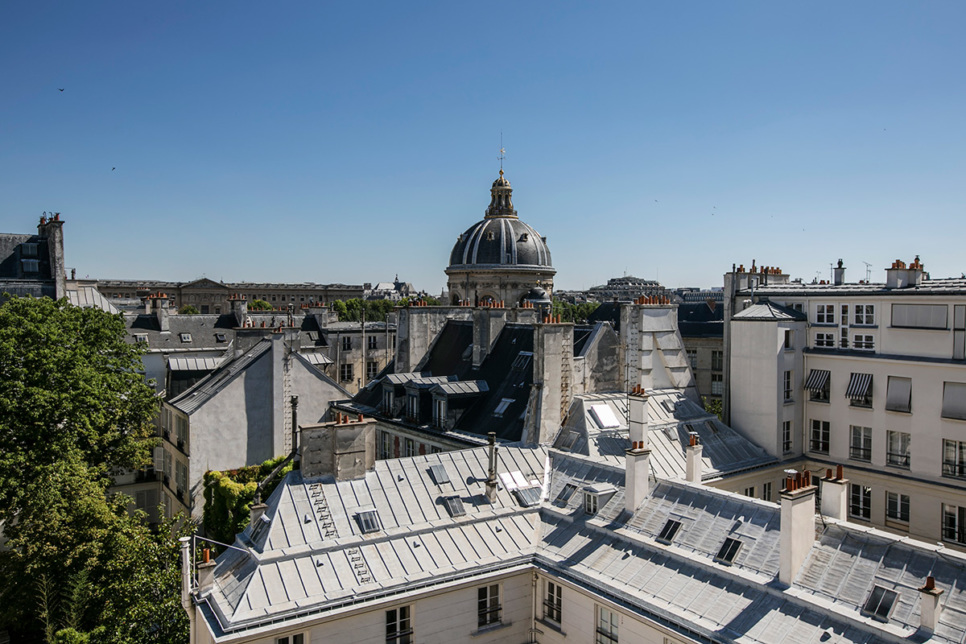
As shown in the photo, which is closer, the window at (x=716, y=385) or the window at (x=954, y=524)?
the window at (x=954, y=524)

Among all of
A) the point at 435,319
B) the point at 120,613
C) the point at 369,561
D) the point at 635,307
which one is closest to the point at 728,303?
the point at 635,307

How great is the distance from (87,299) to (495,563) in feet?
143

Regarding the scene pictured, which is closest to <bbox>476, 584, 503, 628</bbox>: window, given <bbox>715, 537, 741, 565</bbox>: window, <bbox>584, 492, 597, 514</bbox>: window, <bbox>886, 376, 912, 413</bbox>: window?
<bbox>584, 492, 597, 514</bbox>: window

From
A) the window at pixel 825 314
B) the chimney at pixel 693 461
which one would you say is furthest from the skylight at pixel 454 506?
the window at pixel 825 314

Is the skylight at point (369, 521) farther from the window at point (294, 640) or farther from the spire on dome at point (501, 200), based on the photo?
the spire on dome at point (501, 200)

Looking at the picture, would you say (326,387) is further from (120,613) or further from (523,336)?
(120,613)

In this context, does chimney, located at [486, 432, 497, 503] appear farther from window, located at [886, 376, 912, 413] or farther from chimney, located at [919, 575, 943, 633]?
window, located at [886, 376, 912, 413]

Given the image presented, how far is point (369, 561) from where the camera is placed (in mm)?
16766

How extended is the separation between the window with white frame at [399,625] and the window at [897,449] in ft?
67.8

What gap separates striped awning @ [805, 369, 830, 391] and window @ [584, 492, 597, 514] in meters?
14.8

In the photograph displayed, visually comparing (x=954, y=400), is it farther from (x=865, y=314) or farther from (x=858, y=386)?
(x=865, y=314)

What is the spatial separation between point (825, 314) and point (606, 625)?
1907 cm

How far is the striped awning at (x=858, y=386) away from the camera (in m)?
27.4

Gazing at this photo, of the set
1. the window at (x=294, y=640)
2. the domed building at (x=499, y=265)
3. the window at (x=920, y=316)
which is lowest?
the window at (x=294, y=640)
